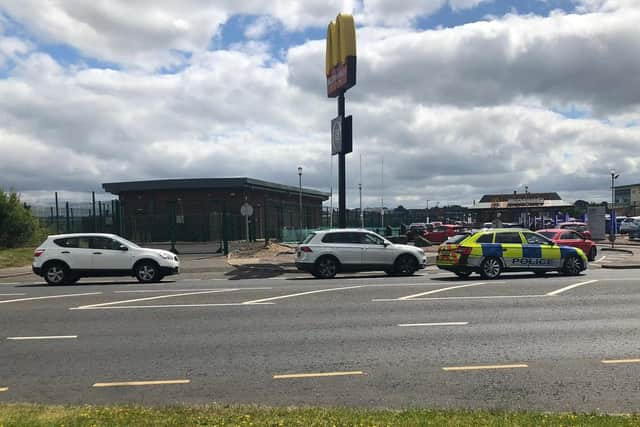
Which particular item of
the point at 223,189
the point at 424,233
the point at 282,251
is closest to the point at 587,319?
the point at 282,251

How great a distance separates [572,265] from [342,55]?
13.5m

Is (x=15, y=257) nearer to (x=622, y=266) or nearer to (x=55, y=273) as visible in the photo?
(x=55, y=273)

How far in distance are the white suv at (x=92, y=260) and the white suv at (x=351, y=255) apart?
4.55 m

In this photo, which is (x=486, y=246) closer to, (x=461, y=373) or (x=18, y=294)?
(x=461, y=373)

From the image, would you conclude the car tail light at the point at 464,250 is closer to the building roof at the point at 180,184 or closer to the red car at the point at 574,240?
the red car at the point at 574,240

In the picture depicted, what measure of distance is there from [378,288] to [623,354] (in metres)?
7.85

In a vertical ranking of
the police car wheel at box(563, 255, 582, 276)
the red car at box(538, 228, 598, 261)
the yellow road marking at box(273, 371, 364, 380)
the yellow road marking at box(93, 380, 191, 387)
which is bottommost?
the yellow road marking at box(273, 371, 364, 380)

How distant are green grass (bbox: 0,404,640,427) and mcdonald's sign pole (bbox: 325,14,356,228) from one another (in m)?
19.9

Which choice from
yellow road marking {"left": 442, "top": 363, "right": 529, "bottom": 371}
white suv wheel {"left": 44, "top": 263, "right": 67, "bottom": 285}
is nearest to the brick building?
white suv wheel {"left": 44, "top": 263, "right": 67, "bottom": 285}

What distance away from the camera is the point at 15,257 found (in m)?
25.7

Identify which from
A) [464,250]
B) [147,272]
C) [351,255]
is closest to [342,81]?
[351,255]

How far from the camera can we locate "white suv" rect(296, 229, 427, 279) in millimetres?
19078

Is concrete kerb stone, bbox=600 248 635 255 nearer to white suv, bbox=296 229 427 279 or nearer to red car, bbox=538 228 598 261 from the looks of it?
red car, bbox=538 228 598 261

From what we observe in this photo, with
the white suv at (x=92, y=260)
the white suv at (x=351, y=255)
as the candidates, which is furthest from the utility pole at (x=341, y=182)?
the white suv at (x=92, y=260)
